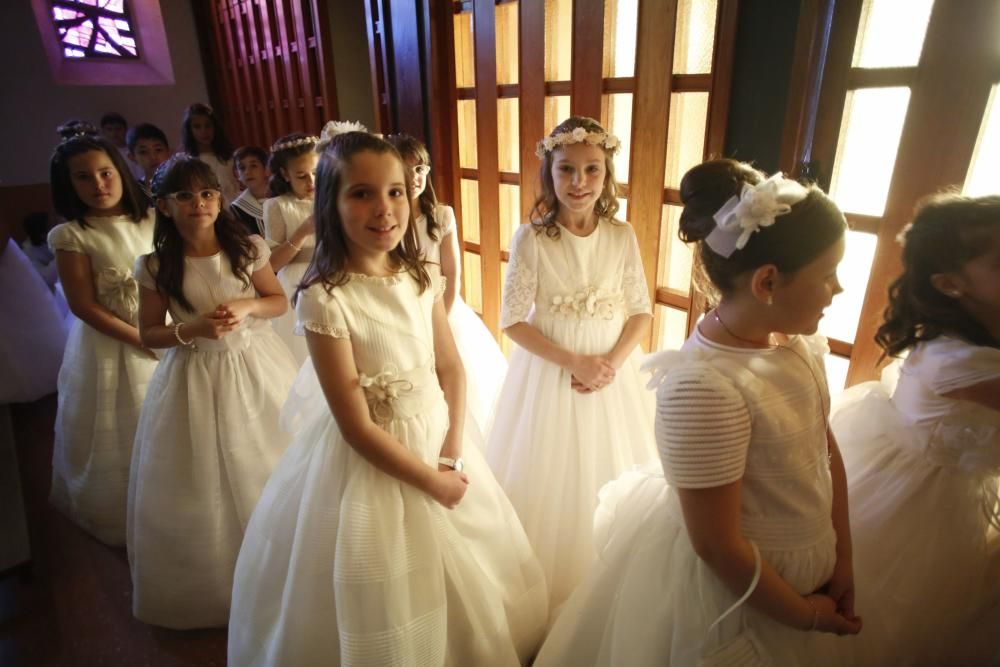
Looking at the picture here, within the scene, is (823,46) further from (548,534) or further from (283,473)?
(283,473)

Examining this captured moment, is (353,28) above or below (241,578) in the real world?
above

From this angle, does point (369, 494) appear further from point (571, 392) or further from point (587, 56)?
point (587, 56)

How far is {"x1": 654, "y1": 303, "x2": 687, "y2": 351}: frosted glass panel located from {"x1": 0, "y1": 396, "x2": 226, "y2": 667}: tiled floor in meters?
1.85

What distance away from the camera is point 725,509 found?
84cm

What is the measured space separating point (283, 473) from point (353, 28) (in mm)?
3787

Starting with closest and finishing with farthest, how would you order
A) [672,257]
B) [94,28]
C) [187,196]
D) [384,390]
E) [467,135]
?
[384,390], [187,196], [672,257], [467,135], [94,28]

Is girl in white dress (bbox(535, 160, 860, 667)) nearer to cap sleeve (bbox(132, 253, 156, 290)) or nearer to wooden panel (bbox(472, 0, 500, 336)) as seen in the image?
cap sleeve (bbox(132, 253, 156, 290))

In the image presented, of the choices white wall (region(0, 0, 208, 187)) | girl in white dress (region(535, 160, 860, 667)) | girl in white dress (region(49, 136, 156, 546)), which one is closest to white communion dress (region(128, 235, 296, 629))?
girl in white dress (region(49, 136, 156, 546))

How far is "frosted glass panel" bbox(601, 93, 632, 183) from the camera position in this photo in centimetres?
198

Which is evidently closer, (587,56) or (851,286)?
(851,286)

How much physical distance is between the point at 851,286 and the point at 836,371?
29 centimetres

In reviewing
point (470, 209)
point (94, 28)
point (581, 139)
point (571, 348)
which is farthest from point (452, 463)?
point (94, 28)

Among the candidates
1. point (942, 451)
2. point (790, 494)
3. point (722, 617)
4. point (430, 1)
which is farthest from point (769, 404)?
point (430, 1)

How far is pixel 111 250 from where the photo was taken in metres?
1.92
